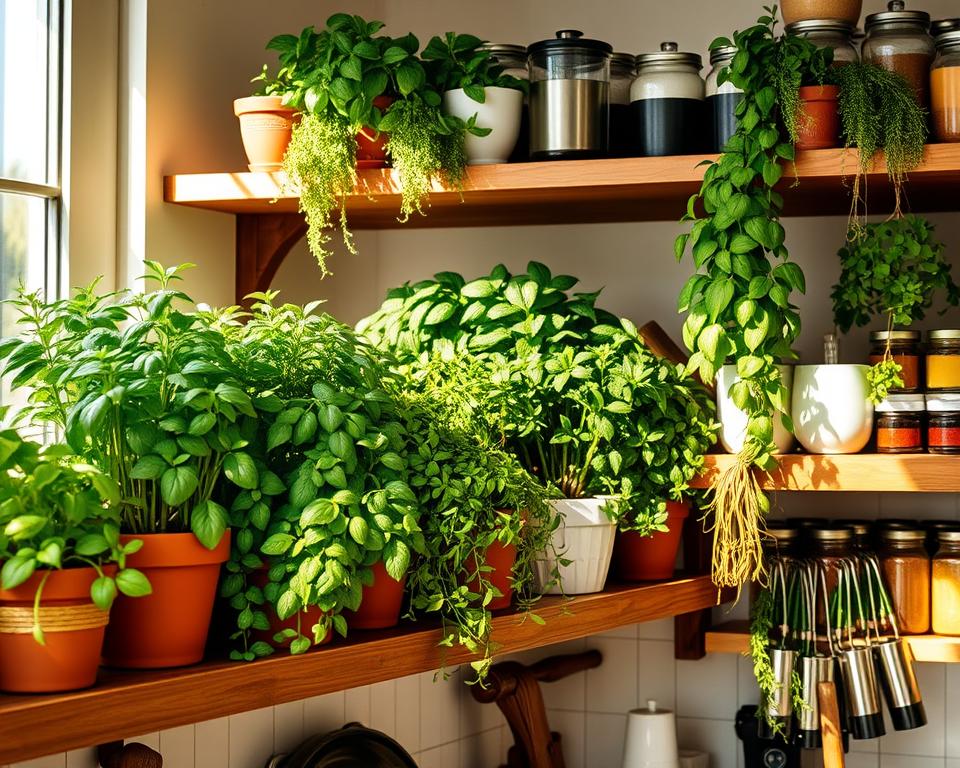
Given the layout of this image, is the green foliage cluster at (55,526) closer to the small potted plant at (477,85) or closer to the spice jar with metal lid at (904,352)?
the small potted plant at (477,85)

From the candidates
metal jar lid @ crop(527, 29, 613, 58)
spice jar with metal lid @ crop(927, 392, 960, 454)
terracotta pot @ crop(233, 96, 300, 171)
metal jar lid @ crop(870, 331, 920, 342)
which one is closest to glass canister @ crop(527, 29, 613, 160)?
metal jar lid @ crop(527, 29, 613, 58)

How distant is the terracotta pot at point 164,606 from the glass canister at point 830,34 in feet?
3.84

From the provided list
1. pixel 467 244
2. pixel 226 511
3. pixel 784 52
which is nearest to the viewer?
pixel 226 511

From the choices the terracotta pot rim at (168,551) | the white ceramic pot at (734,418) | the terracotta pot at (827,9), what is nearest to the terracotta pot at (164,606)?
the terracotta pot rim at (168,551)

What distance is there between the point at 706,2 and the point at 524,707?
4.52 ft

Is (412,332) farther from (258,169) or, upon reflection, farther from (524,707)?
(524,707)

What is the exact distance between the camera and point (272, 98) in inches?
73.7

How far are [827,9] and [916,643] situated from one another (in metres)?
1.00

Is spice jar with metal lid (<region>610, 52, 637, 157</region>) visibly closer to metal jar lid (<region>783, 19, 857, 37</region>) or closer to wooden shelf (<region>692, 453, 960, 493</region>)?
metal jar lid (<region>783, 19, 857, 37</region>)

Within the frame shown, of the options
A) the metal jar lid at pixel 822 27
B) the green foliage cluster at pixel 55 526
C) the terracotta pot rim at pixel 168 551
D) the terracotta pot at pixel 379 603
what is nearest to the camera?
the green foliage cluster at pixel 55 526

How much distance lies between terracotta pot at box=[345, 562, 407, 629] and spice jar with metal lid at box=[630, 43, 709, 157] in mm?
804

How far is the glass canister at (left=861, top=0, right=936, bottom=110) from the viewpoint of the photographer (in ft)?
5.79

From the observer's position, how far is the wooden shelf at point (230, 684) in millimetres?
1101

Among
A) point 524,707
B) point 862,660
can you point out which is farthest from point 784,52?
point 524,707
